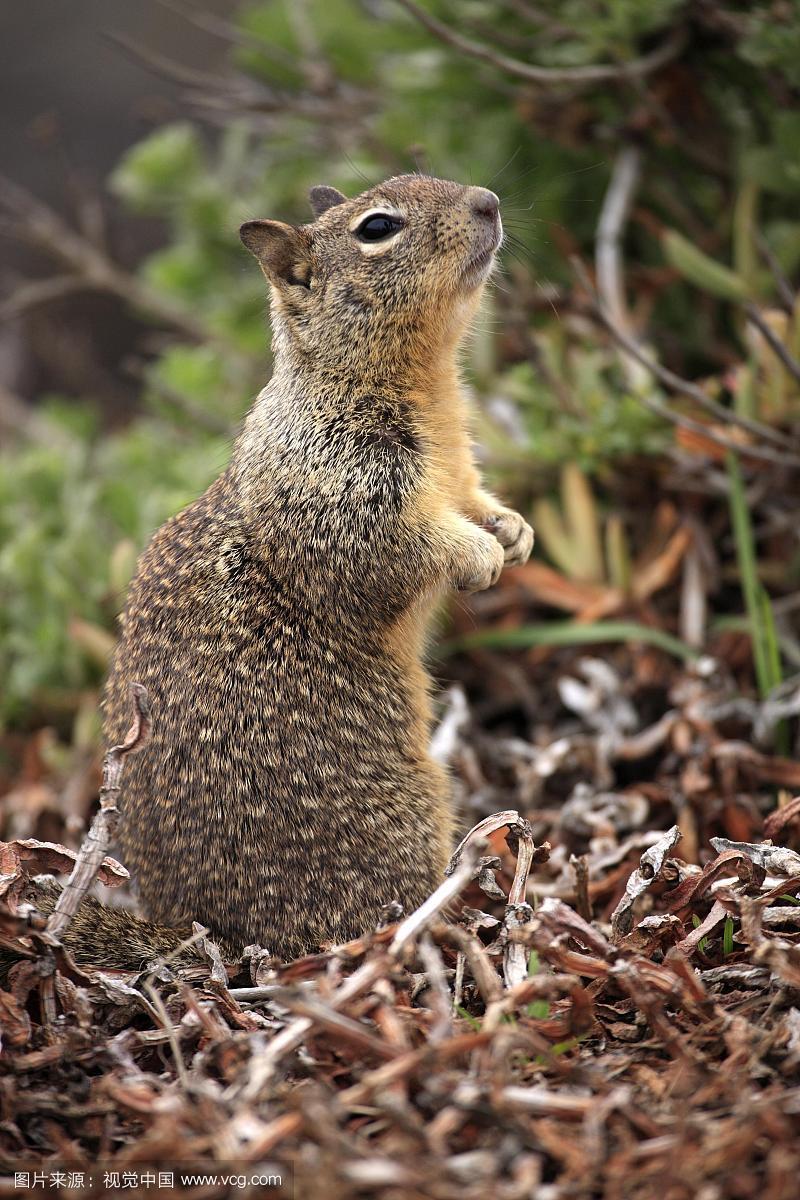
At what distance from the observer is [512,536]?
4.12 m

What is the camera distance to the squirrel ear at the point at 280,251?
4000 mm

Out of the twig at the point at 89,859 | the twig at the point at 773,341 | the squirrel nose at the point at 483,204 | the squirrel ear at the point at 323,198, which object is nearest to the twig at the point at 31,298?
the squirrel ear at the point at 323,198

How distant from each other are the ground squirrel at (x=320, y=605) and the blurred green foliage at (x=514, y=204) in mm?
681

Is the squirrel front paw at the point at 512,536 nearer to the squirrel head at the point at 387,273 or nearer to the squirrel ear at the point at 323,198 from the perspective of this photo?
the squirrel head at the point at 387,273

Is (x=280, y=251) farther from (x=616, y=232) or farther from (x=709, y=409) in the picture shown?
(x=616, y=232)

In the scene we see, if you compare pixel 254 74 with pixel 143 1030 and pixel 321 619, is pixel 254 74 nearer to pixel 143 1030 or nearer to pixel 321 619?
pixel 321 619

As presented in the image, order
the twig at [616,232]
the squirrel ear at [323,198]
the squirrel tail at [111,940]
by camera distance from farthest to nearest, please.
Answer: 1. the twig at [616,232]
2. the squirrel ear at [323,198]
3. the squirrel tail at [111,940]

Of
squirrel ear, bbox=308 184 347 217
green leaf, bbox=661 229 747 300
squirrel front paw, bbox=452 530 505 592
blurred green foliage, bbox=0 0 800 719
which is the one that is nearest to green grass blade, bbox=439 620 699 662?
blurred green foliage, bbox=0 0 800 719

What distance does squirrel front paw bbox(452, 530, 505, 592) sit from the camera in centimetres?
374

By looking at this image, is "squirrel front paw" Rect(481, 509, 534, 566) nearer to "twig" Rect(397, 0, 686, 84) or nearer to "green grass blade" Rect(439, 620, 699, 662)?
"green grass blade" Rect(439, 620, 699, 662)

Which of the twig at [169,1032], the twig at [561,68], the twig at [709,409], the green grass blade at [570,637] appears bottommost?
the twig at [169,1032]

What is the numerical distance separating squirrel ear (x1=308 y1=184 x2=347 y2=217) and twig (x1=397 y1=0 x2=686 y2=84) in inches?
29.4

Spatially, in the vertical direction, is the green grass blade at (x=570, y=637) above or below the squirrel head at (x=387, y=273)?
below

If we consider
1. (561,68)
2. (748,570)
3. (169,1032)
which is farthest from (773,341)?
(169,1032)
